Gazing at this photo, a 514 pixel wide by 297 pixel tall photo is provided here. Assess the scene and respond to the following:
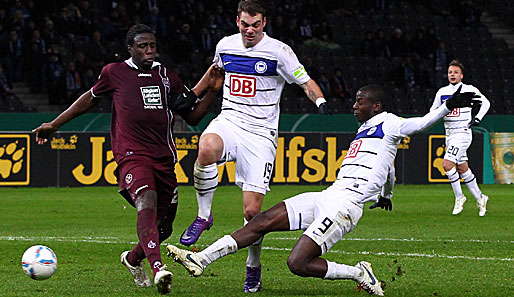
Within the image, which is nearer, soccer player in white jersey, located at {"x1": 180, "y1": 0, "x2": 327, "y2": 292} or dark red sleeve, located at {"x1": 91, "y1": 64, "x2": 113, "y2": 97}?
dark red sleeve, located at {"x1": 91, "y1": 64, "x2": 113, "y2": 97}

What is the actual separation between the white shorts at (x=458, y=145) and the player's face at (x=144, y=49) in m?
8.77

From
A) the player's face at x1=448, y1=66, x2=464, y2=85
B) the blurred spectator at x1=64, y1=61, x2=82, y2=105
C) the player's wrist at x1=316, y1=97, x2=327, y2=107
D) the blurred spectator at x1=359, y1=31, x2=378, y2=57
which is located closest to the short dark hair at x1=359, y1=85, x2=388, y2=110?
the player's wrist at x1=316, y1=97, x2=327, y2=107

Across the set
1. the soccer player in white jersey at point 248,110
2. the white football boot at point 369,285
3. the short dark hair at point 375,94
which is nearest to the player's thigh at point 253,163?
the soccer player in white jersey at point 248,110

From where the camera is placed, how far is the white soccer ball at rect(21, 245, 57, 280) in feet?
24.1

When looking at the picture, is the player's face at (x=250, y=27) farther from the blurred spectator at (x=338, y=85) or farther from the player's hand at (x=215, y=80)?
the blurred spectator at (x=338, y=85)

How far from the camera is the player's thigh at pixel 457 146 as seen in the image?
1550 centimetres

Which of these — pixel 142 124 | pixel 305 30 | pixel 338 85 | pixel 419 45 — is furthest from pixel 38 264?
pixel 419 45

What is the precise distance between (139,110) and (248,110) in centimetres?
99

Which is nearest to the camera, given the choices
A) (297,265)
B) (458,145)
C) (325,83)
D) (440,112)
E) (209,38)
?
(440,112)

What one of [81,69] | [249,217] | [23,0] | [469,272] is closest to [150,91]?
[249,217]

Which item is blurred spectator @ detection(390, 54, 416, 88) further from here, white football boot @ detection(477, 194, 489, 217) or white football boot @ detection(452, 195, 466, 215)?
white football boot @ detection(477, 194, 489, 217)

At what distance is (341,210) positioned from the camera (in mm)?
7266

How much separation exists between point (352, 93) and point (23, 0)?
922 cm

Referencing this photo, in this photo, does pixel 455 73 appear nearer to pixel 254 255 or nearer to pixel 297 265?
pixel 254 255
